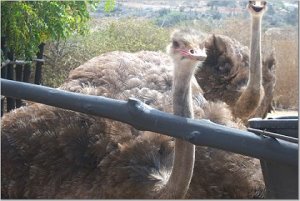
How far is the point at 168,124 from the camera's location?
4.74 ft

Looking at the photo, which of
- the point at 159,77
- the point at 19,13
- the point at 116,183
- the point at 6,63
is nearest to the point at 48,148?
the point at 116,183

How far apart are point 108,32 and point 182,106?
7.16 m

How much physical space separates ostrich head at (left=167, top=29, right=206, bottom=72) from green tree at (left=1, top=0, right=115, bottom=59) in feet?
6.91

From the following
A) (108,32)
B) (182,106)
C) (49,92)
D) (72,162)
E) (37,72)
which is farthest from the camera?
(108,32)

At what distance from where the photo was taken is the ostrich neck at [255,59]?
15.3ft

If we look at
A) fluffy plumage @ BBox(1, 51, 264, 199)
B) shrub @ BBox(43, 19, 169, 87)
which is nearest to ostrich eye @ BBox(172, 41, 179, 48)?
fluffy plumage @ BBox(1, 51, 264, 199)

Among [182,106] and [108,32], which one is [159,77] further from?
[108,32]

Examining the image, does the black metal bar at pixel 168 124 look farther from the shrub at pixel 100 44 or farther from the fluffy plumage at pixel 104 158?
the shrub at pixel 100 44

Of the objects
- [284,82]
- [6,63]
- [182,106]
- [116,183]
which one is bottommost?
[284,82]

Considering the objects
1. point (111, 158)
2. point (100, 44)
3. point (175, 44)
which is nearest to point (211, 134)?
point (175, 44)

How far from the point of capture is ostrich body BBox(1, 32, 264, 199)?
8.83ft

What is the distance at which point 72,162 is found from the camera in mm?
2945

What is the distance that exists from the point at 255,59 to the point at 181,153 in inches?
97.2

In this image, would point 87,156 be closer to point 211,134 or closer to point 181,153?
point 181,153
